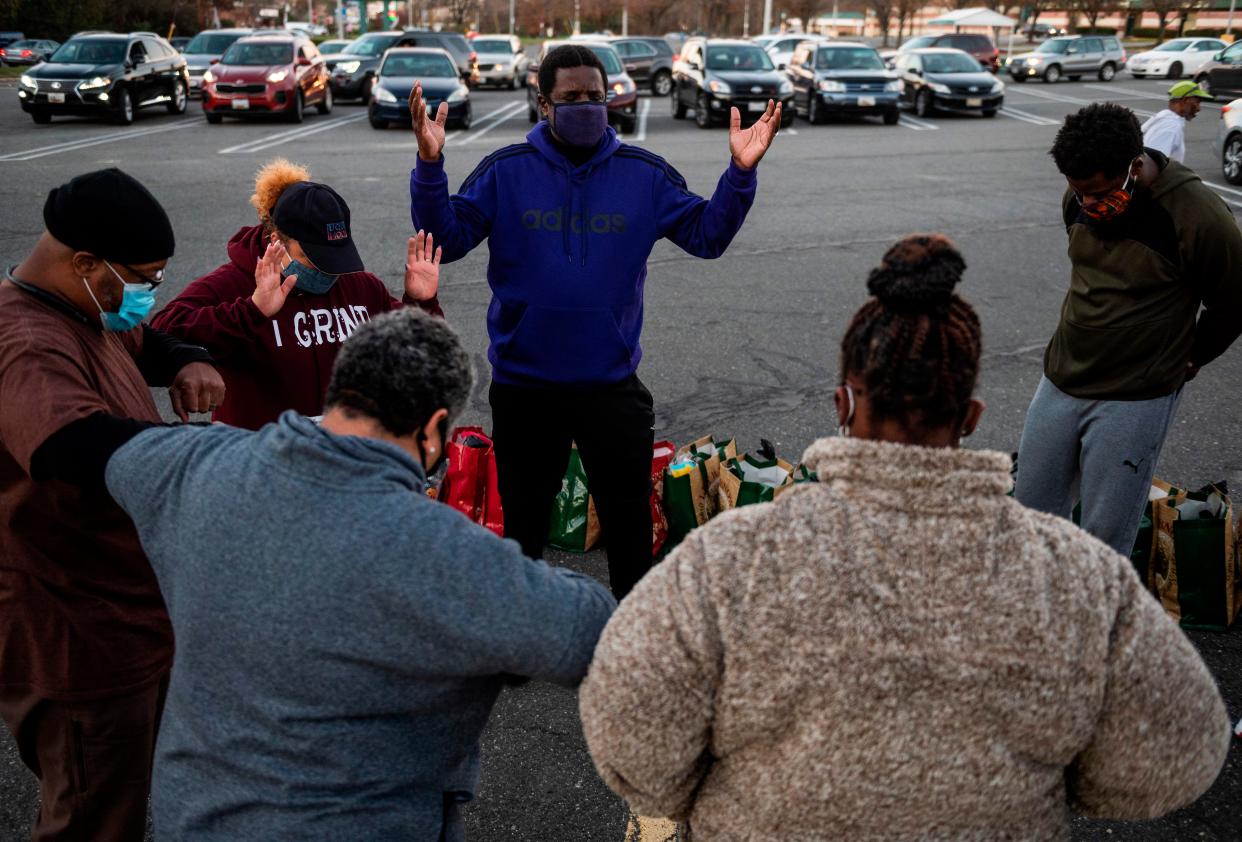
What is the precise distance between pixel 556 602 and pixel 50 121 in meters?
21.6

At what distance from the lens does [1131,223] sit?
10.9 feet

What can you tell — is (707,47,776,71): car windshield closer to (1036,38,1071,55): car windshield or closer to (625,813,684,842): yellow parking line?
(1036,38,1071,55): car windshield

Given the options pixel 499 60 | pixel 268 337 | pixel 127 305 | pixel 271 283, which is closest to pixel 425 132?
pixel 271 283

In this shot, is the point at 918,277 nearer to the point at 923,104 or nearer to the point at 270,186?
the point at 270,186

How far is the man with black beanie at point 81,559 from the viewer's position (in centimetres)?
222

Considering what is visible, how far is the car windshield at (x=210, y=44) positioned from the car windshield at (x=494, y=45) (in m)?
6.95

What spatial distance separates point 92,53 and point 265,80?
3.23m

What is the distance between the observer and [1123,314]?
339 centimetres

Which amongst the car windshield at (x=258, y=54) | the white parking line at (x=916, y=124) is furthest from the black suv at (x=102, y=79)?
the white parking line at (x=916, y=124)

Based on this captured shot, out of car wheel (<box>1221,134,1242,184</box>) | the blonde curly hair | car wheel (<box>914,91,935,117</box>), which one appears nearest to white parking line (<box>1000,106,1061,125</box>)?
car wheel (<box>914,91,935,117</box>)

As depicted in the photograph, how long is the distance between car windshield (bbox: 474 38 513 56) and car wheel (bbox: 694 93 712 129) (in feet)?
41.3

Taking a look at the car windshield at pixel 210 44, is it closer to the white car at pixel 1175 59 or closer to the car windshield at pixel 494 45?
the car windshield at pixel 494 45

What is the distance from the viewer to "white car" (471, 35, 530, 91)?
30156 millimetres

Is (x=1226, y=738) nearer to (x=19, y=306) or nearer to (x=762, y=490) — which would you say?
(x=19, y=306)
